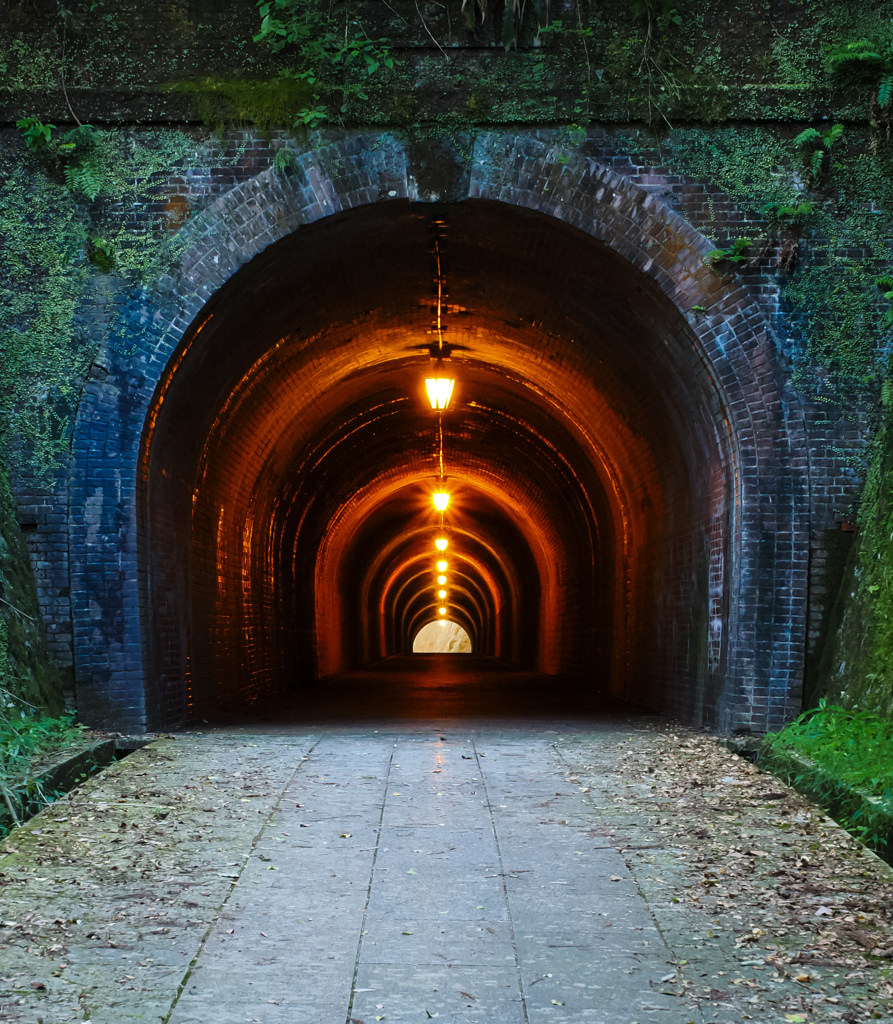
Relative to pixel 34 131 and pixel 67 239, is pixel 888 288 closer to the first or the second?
pixel 67 239

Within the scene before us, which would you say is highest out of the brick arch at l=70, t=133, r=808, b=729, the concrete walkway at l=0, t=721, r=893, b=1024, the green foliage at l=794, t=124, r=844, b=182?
the green foliage at l=794, t=124, r=844, b=182

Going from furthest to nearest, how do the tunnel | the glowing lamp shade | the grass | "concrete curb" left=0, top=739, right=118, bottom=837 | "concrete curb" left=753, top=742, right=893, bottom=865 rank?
the glowing lamp shade
the tunnel
the grass
"concrete curb" left=0, top=739, right=118, bottom=837
"concrete curb" left=753, top=742, right=893, bottom=865

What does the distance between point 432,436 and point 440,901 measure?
1475 cm

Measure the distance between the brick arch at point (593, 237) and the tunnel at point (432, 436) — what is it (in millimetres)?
176

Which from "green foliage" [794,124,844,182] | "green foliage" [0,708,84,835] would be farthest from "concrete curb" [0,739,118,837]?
"green foliage" [794,124,844,182]

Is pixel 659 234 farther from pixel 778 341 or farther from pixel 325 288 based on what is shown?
pixel 325 288

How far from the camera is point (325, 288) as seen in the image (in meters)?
10.6

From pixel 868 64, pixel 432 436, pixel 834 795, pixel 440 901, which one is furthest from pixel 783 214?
pixel 432 436

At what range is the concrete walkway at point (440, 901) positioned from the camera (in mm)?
3578

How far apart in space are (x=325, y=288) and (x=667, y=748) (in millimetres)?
5688

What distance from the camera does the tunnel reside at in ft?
31.1

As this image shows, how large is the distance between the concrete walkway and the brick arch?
5.29 ft

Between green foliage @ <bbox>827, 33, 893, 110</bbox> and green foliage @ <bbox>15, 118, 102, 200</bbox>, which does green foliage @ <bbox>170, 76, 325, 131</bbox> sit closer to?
green foliage @ <bbox>15, 118, 102, 200</bbox>

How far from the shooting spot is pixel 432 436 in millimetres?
19016
